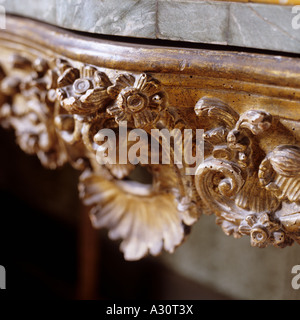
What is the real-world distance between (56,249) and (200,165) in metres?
1.27

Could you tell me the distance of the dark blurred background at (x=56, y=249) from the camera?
1.64 meters

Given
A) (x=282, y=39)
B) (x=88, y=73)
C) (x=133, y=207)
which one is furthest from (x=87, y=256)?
(x=282, y=39)

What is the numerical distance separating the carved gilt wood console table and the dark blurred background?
0.82 meters

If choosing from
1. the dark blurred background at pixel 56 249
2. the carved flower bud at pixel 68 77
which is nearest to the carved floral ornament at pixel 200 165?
the carved flower bud at pixel 68 77

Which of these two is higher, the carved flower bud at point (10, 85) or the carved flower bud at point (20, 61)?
the carved flower bud at point (20, 61)

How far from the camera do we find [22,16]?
875 millimetres

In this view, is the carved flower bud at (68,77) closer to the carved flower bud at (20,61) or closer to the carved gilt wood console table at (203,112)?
the carved gilt wood console table at (203,112)

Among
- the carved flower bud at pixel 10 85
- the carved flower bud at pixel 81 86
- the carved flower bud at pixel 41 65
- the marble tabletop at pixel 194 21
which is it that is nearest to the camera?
the marble tabletop at pixel 194 21

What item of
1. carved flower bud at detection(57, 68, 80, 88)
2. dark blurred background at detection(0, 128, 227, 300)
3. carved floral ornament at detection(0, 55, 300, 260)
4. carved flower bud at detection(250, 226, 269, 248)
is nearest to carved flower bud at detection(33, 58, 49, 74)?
carved floral ornament at detection(0, 55, 300, 260)

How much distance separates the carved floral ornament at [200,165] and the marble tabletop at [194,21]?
6 cm

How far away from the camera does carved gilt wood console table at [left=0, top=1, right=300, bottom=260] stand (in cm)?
56

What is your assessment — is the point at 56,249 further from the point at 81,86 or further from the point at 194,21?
the point at 194,21
